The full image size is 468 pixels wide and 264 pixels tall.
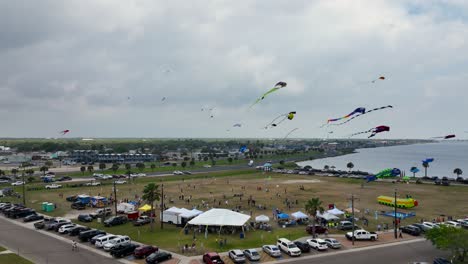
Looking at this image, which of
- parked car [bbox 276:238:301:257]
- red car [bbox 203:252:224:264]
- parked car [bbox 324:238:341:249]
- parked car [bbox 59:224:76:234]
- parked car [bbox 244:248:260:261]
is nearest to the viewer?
red car [bbox 203:252:224:264]

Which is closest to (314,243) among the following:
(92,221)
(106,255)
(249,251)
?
(249,251)

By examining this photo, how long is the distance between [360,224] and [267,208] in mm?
14886

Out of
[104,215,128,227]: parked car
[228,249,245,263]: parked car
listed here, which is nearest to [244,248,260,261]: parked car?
[228,249,245,263]: parked car

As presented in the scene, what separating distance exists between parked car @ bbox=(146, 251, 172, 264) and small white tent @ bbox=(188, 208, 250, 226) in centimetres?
840

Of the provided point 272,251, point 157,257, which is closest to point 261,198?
point 272,251

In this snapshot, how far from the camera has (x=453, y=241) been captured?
26000mm

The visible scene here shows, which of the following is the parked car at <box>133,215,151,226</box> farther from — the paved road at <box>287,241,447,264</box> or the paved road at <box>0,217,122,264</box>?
the paved road at <box>287,241,447,264</box>

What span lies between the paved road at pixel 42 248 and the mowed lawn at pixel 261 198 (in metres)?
5.97

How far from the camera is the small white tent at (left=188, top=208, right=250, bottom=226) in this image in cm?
3784

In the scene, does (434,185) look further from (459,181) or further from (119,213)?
(119,213)

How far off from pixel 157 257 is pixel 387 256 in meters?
19.0

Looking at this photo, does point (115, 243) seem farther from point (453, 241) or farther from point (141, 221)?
point (453, 241)

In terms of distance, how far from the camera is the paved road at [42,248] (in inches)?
1191

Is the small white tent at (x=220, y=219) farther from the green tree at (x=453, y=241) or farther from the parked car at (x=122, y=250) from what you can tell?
the green tree at (x=453, y=241)
